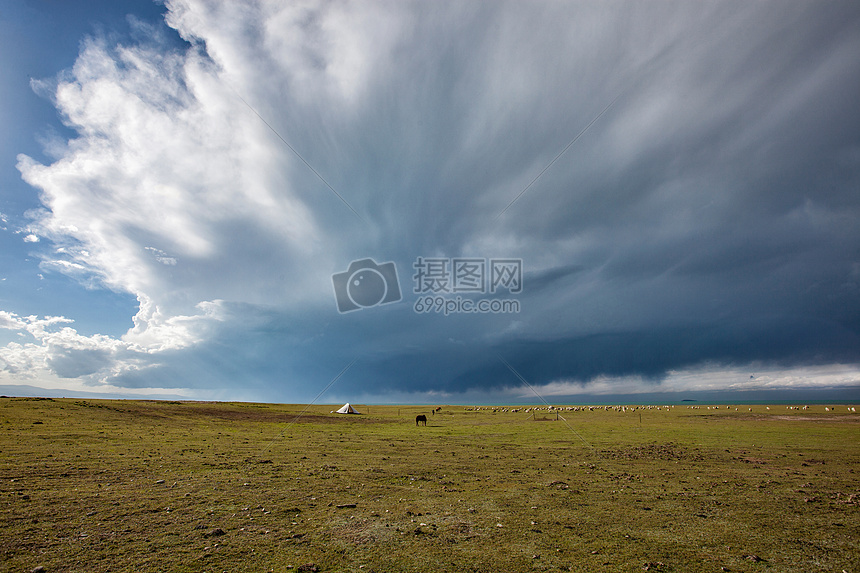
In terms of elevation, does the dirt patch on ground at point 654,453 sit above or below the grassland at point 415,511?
below

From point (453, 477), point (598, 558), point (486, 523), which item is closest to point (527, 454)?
point (453, 477)

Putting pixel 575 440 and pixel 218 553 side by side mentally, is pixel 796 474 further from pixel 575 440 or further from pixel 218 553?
pixel 218 553

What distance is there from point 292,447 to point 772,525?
2148cm

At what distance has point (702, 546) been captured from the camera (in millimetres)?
7781

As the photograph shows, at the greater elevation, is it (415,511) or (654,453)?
(415,511)

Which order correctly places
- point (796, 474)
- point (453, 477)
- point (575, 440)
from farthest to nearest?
1. point (575, 440)
2. point (796, 474)
3. point (453, 477)

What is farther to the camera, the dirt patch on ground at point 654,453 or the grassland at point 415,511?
the dirt patch on ground at point 654,453

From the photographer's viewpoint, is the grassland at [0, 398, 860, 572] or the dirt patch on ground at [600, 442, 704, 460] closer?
the grassland at [0, 398, 860, 572]

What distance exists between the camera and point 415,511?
9750mm

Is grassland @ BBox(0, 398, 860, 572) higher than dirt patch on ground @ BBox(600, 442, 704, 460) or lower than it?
higher

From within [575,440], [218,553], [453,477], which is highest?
[218,553]

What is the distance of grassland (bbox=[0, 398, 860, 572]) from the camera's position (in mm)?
6910

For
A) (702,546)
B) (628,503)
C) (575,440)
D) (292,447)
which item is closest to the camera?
(702,546)

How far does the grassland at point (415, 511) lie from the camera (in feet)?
22.7
